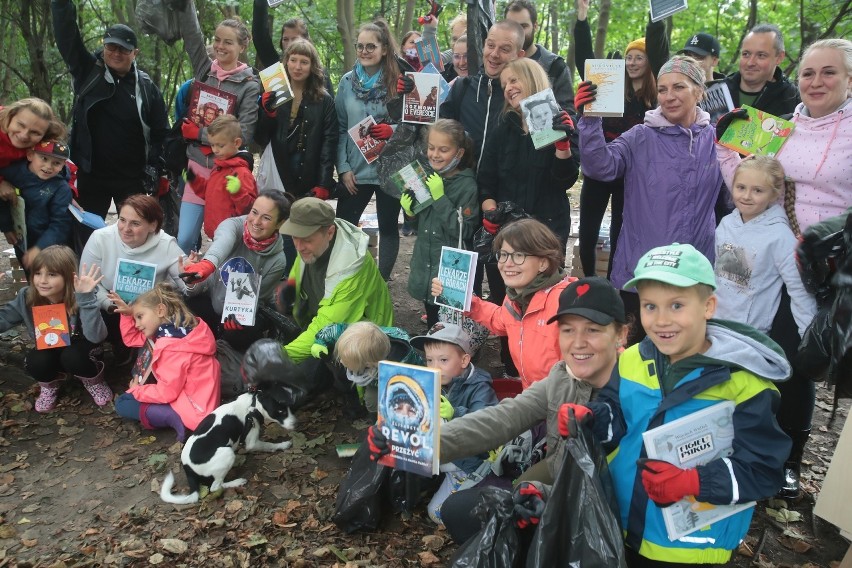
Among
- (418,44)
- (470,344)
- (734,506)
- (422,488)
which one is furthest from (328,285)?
(734,506)

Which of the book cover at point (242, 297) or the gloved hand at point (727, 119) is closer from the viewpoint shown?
the gloved hand at point (727, 119)

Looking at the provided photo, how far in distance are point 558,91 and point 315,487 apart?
3.40 m

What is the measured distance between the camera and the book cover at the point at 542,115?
172 inches

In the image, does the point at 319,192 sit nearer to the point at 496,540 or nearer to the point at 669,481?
the point at 496,540

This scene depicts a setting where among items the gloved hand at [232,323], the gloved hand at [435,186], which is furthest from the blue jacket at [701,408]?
the gloved hand at [232,323]

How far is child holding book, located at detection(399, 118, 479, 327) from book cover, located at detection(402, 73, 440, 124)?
30 centimetres

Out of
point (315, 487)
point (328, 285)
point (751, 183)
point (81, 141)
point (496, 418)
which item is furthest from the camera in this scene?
point (81, 141)

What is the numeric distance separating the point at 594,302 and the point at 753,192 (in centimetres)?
160

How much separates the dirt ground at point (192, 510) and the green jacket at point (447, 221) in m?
1.33

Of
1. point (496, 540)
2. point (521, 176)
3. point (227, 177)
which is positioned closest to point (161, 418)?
point (227, 177)

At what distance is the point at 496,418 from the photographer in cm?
298

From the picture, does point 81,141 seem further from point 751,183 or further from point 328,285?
point 751,183

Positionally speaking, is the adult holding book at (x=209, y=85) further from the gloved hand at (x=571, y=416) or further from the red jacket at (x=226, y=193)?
the gloved hand at (x=571, y=416)

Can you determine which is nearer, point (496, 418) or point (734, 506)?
point (734, 506)
